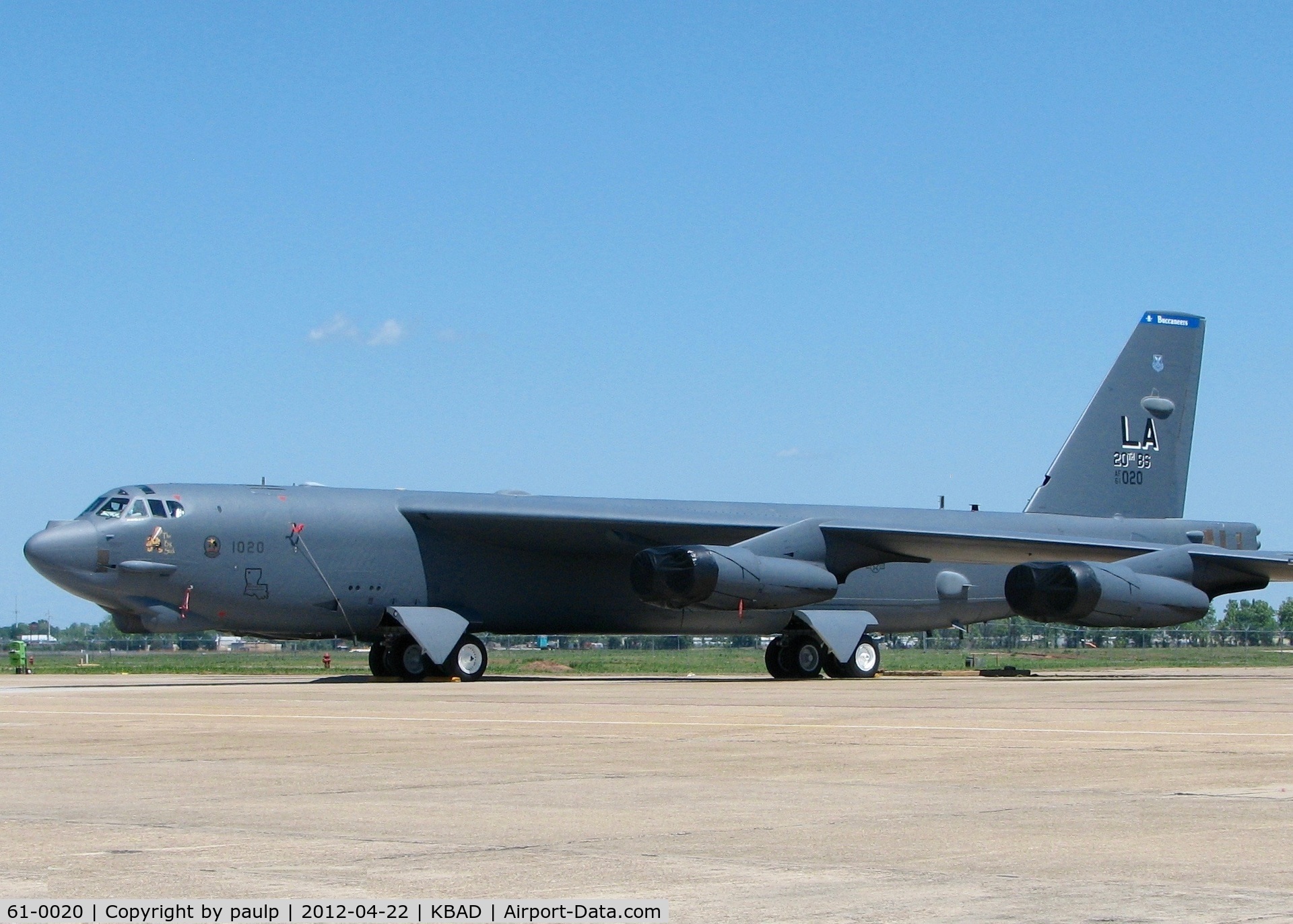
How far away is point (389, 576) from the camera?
28.3m

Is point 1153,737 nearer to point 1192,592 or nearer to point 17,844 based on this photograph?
point 17,844

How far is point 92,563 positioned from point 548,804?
59.9ft

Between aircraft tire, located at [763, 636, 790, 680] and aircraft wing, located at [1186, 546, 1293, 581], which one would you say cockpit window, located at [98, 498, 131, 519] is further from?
aircraft wing, located at [1186, 546, 1293, 581]

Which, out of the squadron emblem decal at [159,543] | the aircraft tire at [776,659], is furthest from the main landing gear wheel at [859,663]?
the squadron emblem decal at [159,543]

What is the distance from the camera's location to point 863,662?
30938 millimetres

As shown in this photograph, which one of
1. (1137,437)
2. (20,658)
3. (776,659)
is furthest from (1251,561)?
(20,658)

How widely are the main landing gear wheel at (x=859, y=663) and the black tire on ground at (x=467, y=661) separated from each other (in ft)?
21.6

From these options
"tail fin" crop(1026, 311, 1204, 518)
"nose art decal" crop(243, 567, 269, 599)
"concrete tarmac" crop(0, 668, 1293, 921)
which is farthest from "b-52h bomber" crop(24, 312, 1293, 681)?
"concrete tarmac" crop(0, 668, 1293, 921)

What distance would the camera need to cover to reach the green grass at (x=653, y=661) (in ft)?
133

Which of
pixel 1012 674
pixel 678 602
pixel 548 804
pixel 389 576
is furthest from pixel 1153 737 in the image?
pixel 1012 674

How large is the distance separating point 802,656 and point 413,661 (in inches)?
291

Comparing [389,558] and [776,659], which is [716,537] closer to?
[776,659]

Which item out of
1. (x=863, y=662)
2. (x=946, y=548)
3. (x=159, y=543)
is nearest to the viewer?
(x=159, y=543)

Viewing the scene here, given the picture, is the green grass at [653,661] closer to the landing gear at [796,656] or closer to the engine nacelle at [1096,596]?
the landing gear at [796,656]
